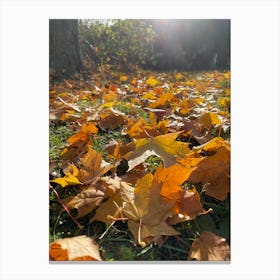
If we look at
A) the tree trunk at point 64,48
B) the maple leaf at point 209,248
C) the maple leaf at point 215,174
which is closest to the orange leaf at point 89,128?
the tree trunk at point 64,48

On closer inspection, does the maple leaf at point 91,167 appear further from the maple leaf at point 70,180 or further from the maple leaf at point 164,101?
the maple leaf at point 164,101

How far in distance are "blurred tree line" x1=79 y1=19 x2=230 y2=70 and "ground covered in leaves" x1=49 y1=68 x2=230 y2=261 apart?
9cm

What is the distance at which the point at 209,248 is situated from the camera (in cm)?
67

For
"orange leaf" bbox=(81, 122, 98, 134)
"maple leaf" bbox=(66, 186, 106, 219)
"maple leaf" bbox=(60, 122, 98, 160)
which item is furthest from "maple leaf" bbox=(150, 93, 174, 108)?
"maple leaf" bbox=(66, 186, 106, 219)

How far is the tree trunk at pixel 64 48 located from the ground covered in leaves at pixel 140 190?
7 centimetres

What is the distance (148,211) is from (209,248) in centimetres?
14

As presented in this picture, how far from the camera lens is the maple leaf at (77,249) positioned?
623 mm

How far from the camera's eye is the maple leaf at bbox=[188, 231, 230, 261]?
66 cm

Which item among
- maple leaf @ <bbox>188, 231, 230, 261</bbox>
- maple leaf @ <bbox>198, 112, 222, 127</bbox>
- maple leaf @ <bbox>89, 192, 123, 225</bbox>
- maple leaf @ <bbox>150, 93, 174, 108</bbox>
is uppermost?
maple leaf @ <bbox>150, 93, 174, 108</bbox>

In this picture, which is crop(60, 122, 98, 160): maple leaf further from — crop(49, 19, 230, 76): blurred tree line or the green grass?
crop(49, 19, 230, 76): blurred tree line

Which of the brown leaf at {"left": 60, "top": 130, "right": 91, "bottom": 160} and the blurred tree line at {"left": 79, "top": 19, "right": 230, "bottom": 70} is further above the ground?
the blurred tree line at {"left": 79, "top": 19, "right": 230, "bottom": 70}

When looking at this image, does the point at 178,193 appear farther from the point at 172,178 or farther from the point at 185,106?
the point at 185,106
